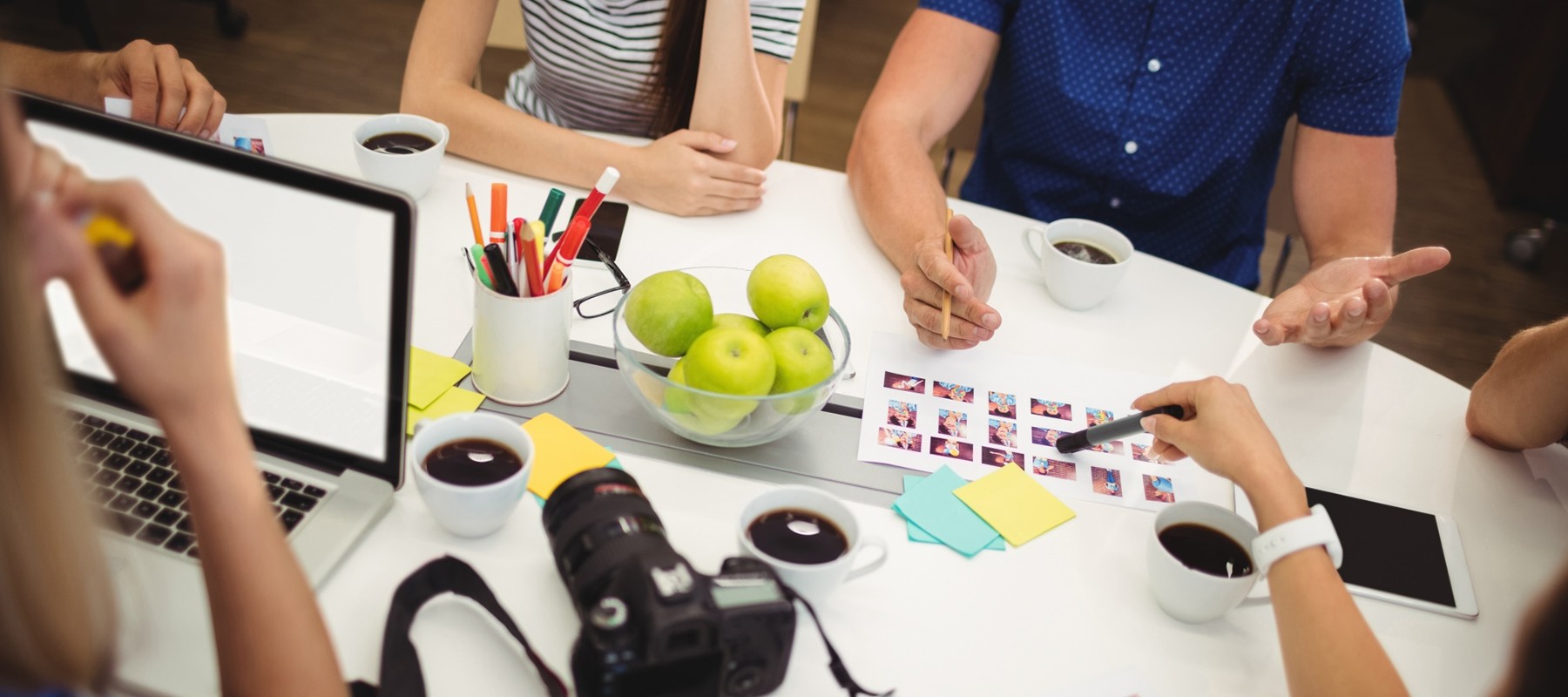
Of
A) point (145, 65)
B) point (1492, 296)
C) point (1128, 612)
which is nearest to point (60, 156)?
point (145, 65)

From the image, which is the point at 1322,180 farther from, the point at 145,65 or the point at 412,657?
the point at 145,65

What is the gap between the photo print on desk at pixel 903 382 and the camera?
1.11 m

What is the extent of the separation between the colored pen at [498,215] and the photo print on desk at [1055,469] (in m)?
0.55

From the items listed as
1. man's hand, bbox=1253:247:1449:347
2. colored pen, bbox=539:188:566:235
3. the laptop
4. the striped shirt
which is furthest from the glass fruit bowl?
the striped shirt

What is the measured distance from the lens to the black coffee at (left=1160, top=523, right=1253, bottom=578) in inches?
34.6

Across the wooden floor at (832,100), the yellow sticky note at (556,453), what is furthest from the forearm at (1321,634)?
the wooden floor at (832,100)

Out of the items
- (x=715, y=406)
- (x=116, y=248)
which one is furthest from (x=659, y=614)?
(x=116, y=248)

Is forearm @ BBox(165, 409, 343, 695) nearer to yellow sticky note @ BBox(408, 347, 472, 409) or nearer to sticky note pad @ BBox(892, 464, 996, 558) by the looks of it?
yellow sticky note @ BBox(408, 347, 472, 409)

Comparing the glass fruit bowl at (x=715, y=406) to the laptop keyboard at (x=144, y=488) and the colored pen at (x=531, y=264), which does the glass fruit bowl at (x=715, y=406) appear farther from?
the laptop keyboard at (x=144, y=488)

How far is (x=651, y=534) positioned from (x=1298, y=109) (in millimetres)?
1250

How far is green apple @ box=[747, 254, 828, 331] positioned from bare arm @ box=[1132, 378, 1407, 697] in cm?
33

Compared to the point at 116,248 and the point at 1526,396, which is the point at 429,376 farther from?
the point at 1526,396

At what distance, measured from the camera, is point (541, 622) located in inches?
31.9

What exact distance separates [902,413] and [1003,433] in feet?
0.34
